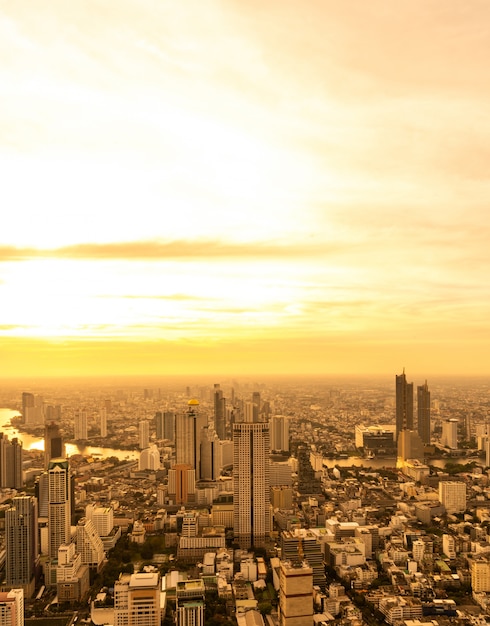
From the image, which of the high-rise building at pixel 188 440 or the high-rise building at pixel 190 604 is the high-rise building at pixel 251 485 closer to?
the high-rise building at pixel 190 604

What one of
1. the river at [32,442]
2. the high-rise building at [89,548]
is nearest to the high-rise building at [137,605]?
the high-rise building at [89,548]

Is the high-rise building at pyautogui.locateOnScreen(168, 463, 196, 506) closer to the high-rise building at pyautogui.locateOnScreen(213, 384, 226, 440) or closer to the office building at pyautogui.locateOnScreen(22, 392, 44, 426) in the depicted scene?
the office building at pyautogui.locateOnScreen(22, 392, 44, 426)

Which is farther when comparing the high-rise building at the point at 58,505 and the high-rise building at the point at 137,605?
the high-rise building at the point at 58,505

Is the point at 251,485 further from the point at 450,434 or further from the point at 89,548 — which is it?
the point at 450,434

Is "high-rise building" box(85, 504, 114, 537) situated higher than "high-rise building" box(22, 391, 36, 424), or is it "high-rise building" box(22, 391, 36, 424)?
"high-rise building" box(22, 391, 36, 424)

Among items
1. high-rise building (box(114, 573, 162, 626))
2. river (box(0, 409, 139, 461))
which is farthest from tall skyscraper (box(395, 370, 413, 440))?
high-rise building (box(114, 573, 162, 626))

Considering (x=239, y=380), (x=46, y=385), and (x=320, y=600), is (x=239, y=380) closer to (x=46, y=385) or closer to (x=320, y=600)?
(x=46, y=385)

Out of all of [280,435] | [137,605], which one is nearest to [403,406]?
[280,435]
